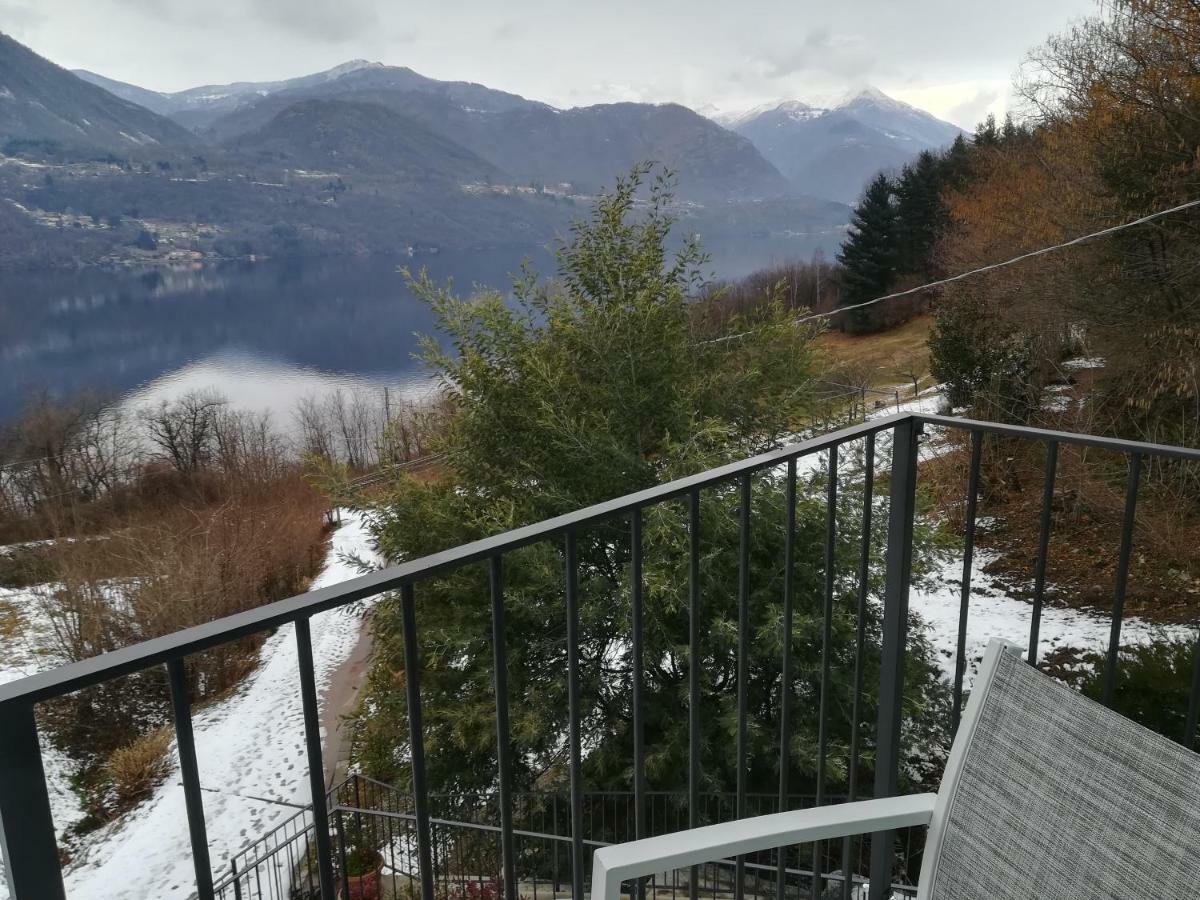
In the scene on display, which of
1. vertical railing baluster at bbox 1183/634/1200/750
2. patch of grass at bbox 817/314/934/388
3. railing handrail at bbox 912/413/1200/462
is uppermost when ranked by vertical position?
railing handrail at bbox 912/413/1200/462

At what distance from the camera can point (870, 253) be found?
99.5 feet

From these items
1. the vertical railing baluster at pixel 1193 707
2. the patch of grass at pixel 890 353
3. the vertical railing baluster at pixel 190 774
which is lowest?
the patch of grass at pixel 890 353

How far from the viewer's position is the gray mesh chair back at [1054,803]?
93 cm

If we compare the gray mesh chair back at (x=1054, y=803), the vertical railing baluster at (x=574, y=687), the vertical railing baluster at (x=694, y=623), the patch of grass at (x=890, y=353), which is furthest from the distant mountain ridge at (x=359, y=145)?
the gray mesh chair back at (x=1054, y=803)

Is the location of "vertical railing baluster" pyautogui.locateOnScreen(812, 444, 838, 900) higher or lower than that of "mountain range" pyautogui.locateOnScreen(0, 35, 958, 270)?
lower

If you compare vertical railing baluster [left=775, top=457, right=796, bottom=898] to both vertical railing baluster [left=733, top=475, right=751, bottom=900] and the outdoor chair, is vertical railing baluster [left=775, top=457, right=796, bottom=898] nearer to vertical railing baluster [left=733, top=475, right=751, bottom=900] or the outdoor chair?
vertical railing baluster [left=733, top=475, right=751, bottom=900]

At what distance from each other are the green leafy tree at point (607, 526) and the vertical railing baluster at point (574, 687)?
5.20 metres

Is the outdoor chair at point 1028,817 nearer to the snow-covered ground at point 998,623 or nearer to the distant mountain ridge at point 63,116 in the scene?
the snow-covered ground at point 998,623

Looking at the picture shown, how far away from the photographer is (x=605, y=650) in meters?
8.00

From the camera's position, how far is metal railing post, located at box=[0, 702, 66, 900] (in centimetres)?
63

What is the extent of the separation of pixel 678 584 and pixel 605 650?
1453mm

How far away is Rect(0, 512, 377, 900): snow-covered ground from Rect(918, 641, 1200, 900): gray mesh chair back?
5364mm

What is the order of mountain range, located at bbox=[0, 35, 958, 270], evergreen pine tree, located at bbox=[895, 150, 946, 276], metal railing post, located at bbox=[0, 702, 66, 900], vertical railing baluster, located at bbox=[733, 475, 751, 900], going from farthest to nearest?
mountain range, located at bbox=[0, 35, 958, 270] < evergreen pine tree, located at bbox=[895, 150, 946, 276] < vertical railing baluster, located at bbox=[733, 475, 751, 900] < metal railing post, located at bbox=[0, 702, 66, 900]

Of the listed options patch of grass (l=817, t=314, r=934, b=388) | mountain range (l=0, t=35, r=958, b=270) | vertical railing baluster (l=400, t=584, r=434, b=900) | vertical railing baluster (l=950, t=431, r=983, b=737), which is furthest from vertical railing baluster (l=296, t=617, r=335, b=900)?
mountain range (l=0, t=35, r=958, b=270)
